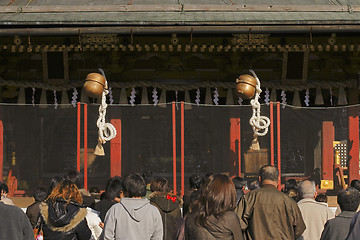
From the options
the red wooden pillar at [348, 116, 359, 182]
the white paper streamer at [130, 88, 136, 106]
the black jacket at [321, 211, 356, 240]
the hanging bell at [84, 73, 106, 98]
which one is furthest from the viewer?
the white paper streamer at [130, 88, 136, 106]

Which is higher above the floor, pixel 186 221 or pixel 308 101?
pixel 308 101

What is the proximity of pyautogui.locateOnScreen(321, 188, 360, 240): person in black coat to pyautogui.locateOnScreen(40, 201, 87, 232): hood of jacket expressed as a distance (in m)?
2.63

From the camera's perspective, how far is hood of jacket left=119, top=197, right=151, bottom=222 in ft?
20.0

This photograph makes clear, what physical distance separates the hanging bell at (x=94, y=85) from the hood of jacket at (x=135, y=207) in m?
6.84

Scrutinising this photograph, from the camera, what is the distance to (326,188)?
520 inches

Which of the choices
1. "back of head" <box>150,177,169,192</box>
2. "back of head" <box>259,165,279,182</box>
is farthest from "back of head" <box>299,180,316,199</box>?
"back of head" <box>150,177,169,192</box>

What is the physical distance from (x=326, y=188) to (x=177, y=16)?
199 inches

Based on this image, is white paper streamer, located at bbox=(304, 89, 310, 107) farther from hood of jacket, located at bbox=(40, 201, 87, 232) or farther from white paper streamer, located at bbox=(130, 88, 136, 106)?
hood of jacket, located at bbox=(40, 201, 87, 232)

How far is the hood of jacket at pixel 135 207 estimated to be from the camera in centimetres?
609

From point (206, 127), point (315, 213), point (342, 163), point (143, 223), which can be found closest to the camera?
point (143, 223)

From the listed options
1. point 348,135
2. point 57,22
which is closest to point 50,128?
point 57,22

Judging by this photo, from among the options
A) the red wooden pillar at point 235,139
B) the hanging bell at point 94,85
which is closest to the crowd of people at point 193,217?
the hanging bell at point 94,85

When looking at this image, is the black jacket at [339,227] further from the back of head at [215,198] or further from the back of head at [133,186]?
the back of head at [133,186]

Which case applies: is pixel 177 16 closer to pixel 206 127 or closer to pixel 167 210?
pixel 206 127
